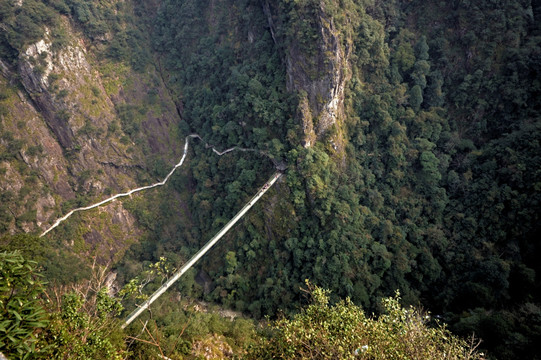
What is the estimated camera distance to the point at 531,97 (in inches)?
1051

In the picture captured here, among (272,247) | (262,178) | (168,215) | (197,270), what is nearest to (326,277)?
(272,247)

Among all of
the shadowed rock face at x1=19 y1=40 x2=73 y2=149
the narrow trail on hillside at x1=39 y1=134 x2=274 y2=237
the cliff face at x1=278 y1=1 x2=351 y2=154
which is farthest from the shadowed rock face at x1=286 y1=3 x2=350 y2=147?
the shadowed rock face at x1=19 y1=40 x2=73 y2=149

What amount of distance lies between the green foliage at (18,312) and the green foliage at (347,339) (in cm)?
574

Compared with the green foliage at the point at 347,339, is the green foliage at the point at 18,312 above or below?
above

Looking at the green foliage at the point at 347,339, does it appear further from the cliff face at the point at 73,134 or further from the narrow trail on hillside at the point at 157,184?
the cliff face at the point at 73,134

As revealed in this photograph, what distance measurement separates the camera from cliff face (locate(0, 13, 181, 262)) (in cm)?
2878

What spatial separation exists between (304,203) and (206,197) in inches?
429

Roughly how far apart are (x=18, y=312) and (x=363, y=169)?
27.5m

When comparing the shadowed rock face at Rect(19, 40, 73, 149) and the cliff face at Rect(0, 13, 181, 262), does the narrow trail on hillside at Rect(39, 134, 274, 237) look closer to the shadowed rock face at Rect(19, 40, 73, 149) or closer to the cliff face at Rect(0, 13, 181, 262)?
the cliff face at Rect(0, 13, 181, 262)

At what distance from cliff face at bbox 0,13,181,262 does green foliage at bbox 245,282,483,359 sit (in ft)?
92.3

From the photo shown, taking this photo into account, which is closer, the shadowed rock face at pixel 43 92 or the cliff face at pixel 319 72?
the cliff face at pixel 319 72

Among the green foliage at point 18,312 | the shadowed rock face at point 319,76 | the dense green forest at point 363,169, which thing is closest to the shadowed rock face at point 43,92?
the dense green forest at point 363,169

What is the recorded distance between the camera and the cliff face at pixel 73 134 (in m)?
28.8

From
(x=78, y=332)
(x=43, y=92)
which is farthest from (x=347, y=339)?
(x=43, y=92)
